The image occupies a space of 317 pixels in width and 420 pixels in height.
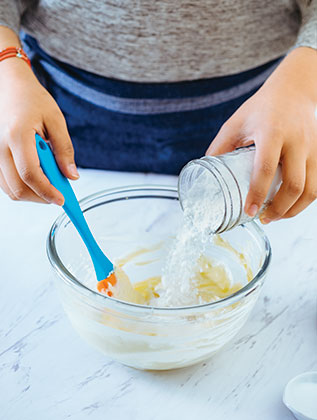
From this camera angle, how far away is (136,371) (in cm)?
67

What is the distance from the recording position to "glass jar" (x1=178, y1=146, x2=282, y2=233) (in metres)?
0.61

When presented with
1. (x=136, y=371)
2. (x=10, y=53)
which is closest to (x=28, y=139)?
(x=10, y=53)

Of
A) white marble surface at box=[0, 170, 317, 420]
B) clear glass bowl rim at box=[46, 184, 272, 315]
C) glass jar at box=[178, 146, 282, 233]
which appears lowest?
white marble surface at box=[0, 170, 317, 420]

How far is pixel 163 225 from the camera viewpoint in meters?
0.90

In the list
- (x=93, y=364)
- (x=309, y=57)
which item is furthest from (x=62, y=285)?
(x=309, y=57)

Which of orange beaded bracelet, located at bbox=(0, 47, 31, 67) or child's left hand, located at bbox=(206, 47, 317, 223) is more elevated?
orange beaded bracelet, located at bbox=(0, 47, 31, 67)

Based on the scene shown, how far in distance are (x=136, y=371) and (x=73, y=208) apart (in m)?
0.23

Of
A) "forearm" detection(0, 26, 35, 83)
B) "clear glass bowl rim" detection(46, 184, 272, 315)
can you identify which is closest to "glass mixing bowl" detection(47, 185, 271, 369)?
"clear glass bowl rim" detection(46, 184, 272, 315)

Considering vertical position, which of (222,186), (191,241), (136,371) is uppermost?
(222,186)

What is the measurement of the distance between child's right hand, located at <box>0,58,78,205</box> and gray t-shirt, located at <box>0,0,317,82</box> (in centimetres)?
22

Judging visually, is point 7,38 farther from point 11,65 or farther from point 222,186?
point 222,186

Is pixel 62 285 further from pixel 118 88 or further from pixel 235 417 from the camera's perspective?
pixel 118 88

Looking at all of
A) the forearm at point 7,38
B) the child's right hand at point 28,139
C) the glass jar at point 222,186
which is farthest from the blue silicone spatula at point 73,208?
the forearm at point 7,38

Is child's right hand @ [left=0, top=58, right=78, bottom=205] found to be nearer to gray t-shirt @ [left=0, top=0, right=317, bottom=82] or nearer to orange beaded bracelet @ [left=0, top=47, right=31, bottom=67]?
orange beaded bracelet @ [left=0, top=47, right=31, bottom=67]
